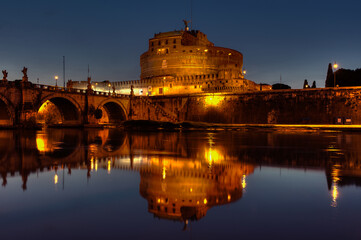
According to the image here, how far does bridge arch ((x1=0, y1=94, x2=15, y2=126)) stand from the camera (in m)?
35.6

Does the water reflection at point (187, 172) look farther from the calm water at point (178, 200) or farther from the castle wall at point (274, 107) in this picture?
the castle wall at point (274, 107)

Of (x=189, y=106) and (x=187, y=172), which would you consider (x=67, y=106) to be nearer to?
(x=189, y=106)

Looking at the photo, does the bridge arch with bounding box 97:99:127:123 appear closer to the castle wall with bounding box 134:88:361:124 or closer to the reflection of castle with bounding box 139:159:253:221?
the castle wall with bounding box 134:88:361:124

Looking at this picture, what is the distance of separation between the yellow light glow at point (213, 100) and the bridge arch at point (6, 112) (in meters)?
35.3

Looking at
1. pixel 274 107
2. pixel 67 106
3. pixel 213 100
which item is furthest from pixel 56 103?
pixel 274 107

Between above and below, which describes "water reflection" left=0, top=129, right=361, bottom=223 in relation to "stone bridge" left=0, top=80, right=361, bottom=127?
below

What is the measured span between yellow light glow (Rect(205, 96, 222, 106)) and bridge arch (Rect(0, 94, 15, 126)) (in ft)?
116

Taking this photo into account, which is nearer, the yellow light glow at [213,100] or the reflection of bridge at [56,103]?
the reflection of bridge at [56,103]

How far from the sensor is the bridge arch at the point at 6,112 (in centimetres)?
3560

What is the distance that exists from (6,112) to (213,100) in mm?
36082

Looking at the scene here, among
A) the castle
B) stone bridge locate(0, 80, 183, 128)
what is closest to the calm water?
stone bridge locate(0, 80, 183, 128)

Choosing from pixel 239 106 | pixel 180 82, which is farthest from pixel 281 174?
pixel 180 82

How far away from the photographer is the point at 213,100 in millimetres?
58406

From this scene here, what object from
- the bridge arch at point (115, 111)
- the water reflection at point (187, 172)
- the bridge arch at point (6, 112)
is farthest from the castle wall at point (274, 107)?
the water reflection at point (187, 172)
